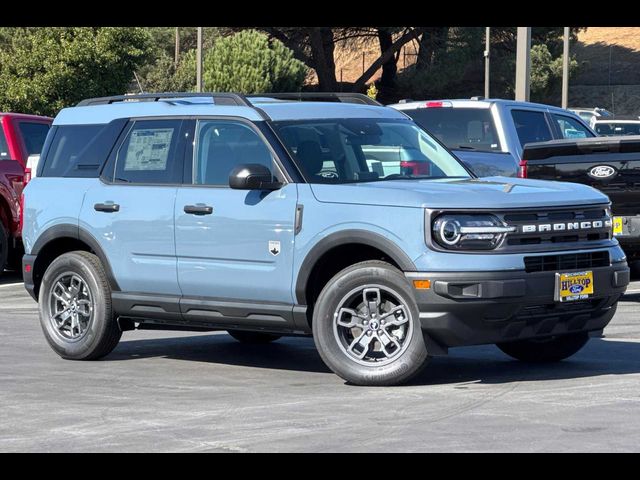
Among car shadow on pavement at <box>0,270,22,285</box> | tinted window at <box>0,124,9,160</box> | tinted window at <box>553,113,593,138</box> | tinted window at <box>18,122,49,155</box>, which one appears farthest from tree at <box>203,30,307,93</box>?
tinted window at <box>553,113,593,138</box>

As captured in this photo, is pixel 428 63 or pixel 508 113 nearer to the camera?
pixel 508 113

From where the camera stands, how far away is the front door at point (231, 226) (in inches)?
341

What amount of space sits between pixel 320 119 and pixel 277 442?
323 centimetres

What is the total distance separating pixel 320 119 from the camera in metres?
9.20

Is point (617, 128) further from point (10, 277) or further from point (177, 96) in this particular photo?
point (177, 96)

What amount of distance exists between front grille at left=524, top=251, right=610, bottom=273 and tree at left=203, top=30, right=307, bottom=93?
45036 mm

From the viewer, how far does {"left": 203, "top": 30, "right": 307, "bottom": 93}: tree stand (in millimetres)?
53562

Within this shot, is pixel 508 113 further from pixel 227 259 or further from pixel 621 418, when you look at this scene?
pixel 621 418

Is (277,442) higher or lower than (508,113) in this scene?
lower

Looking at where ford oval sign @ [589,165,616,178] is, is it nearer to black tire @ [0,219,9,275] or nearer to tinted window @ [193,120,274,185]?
tinted window @ [193,120,274,185]

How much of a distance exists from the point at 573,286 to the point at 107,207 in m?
3.43

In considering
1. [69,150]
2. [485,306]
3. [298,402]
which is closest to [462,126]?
[69,150]

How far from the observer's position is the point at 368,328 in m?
8.38
